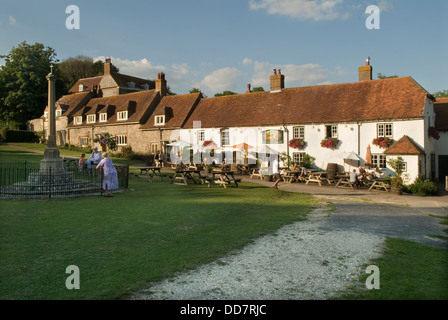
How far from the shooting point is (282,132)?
3086cm

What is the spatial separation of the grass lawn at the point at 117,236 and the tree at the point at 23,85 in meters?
51.9

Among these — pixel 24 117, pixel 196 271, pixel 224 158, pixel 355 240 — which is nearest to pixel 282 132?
pixel 224 158

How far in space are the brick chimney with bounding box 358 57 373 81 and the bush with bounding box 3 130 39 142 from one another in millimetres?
50208

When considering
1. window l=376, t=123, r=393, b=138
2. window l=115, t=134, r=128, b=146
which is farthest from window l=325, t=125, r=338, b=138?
window l=115, t=134, r=128, b=146

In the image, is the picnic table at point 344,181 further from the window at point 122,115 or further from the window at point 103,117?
the window at point 103,117

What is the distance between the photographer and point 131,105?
43.6m

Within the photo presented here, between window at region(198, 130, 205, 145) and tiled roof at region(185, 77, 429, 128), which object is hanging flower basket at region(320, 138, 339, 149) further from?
window at region(198, 130, 205, 145)

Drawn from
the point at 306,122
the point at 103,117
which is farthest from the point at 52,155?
the point at 103,117

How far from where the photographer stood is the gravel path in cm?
564

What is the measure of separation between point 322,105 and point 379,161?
7532 mm

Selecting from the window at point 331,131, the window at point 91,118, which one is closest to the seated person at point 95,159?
the window at point 331,131

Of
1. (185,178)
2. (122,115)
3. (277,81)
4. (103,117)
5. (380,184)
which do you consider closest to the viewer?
(185,178)

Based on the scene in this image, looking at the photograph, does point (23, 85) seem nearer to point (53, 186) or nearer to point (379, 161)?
point (53, 186)
